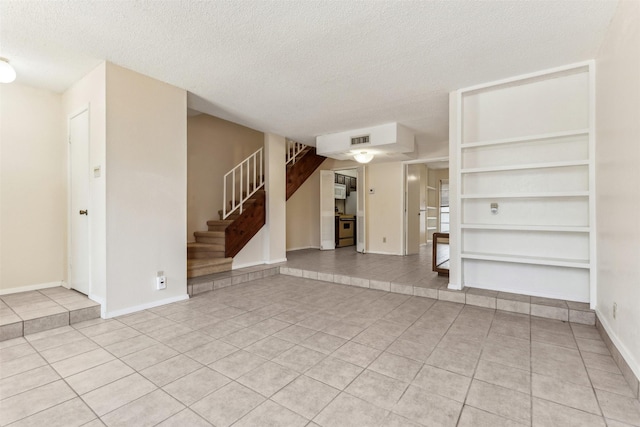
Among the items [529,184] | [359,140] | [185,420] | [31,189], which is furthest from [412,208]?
[31,189]

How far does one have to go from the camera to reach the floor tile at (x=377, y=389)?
1.62 meters

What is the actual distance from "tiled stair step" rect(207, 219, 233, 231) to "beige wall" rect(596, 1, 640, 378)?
4.57m

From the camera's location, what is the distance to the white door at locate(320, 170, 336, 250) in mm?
7277

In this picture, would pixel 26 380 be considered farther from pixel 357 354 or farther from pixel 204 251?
pixel 204 251

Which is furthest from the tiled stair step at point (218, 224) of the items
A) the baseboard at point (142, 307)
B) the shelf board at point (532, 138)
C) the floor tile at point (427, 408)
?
the floor tile at point (427, 408)

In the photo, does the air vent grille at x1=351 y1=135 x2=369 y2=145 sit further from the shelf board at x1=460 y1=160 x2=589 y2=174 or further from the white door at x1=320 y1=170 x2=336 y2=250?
the white door at x1=320 y1=170 x2=336 y2=250

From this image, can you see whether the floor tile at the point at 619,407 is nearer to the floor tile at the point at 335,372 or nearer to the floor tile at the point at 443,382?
the floor tile at the point at 443,382

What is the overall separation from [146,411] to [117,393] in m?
0.30

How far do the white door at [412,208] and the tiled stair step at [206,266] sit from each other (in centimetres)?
401

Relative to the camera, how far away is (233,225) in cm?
467

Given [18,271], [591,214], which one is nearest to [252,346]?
[18,271]

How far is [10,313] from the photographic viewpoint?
2.67m

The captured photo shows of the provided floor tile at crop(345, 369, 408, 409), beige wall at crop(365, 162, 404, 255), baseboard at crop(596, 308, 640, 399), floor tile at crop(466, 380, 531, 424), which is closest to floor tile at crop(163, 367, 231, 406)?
floor tile at crop(345, 369, 408, 409)

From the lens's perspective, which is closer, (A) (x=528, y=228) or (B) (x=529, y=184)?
(A) (x=528, y=228)
